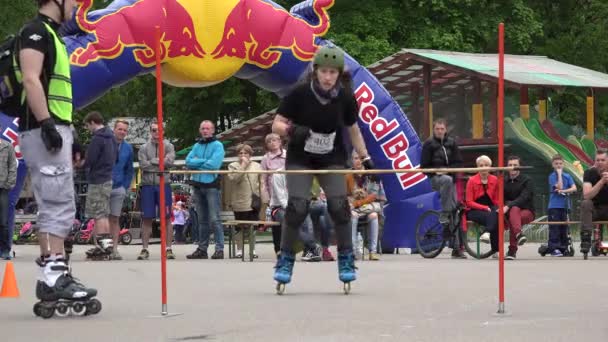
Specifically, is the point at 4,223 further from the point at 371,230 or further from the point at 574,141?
the point at 574,141

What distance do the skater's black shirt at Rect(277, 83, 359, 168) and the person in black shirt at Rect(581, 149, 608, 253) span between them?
8395mm

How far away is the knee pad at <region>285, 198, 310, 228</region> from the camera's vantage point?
11898mm

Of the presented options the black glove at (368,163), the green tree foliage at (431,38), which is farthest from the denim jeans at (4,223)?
the green tree foliage at (431,38)

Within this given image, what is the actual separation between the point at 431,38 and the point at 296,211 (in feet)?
105

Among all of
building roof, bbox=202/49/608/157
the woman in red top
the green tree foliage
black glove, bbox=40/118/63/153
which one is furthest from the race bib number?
the green tree foliage

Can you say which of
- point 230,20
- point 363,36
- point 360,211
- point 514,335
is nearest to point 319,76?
point 514,335

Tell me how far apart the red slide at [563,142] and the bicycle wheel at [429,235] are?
15.8 metres

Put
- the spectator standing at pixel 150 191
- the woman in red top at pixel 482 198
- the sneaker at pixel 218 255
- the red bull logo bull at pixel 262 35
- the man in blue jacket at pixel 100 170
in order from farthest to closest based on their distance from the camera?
1. the red bull logo bull at pixel 262 35
2. the spectator standing at pixel 150 191
3. the sneaker at pixel 218 255
4. the woman in red top at pixel 482 198
5. the man in blue jacket at pixel 100 170

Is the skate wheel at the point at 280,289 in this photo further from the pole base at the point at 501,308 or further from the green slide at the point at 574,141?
the green slide at the point at 574,141

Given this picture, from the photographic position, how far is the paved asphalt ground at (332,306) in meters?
8.71

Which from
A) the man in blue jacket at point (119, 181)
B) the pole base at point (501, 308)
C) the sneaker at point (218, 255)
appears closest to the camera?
the pole base at point (501, 308)

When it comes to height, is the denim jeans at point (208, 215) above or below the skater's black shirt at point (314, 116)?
below

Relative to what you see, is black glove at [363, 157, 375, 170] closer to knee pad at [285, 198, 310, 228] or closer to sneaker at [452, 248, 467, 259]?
knee pad at [285, 198, 310, 228]

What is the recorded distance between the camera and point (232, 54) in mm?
21344
